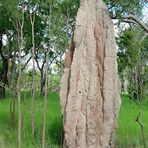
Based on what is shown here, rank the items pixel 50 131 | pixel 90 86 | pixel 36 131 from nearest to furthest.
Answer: pixel 90 86
pixel 36 131
pixel 50 131

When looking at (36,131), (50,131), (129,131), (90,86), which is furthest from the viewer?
(129,131)

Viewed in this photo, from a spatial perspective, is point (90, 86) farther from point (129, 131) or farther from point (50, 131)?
point (129, 131)

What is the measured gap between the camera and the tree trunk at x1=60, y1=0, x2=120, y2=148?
9328mm

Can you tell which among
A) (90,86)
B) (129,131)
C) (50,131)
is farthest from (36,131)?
(90,86)

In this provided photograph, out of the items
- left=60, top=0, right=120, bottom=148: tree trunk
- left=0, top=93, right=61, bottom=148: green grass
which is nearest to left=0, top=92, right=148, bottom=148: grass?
left=0, top=93, right=61, bottom=148: green grass

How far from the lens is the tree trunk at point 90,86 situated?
9328 mm

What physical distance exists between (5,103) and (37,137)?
7.01m

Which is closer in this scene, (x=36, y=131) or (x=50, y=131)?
(x=36, y=131)

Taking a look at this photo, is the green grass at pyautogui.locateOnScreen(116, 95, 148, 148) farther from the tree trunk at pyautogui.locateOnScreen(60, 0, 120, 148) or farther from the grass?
the tree trunk at pyautogui.locateOnScreen(60, 0, 120, 148)

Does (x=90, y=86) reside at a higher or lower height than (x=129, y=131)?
higher

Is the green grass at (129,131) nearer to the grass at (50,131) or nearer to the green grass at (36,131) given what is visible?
the grass at (50,131)

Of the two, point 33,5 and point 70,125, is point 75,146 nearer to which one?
point 70,125

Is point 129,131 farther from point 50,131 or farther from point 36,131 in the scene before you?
point 36,131

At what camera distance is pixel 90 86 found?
9484 millimetres
